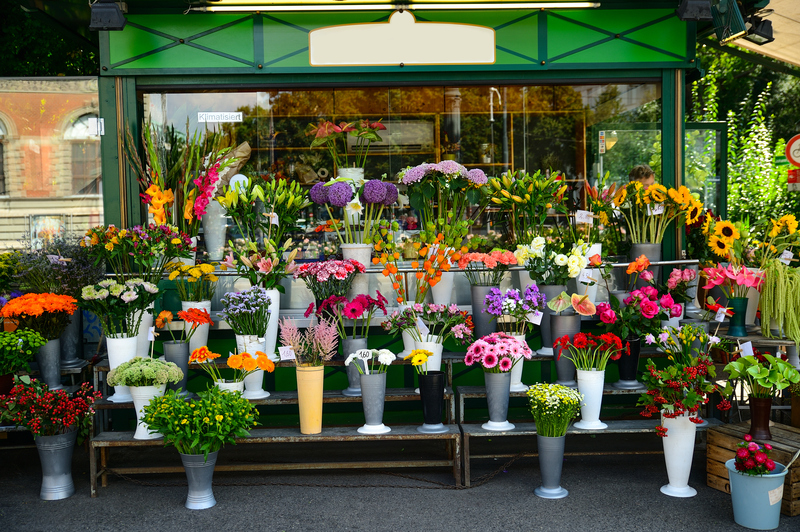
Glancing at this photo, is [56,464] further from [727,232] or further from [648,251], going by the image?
[727,232]

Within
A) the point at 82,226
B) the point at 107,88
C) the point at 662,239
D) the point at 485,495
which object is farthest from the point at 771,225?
the point at 82,226

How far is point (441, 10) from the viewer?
16.9 feet

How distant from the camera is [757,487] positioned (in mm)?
3459

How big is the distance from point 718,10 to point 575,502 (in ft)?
11.5

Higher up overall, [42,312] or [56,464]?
[42,312]

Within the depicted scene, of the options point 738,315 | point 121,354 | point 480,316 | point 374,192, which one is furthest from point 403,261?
point 738,315

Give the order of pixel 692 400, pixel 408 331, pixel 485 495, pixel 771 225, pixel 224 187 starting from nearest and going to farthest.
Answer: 1. pixel 692 400
2. pixel 485 495
3. pixel 408 331
4. pixel 771 225
5. pixel 224 187

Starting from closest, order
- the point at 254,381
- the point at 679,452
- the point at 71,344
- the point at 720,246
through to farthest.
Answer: the point at 679,452 → the point at 254,381 → the point at 720,246 → the point at 71,344

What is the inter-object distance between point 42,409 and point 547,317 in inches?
121

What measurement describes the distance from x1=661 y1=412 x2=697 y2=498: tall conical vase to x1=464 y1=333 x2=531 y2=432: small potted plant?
85cm

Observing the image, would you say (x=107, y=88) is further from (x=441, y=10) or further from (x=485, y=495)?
(x=485, y=495)

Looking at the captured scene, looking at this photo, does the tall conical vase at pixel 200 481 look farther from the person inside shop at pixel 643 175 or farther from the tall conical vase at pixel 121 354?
the person inside shop at pixel 643 175

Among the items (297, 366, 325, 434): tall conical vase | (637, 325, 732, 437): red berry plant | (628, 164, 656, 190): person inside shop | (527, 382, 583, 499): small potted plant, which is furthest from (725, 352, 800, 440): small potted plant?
(297, 366, 325, 434): tall conical vase

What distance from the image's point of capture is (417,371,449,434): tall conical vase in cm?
405
